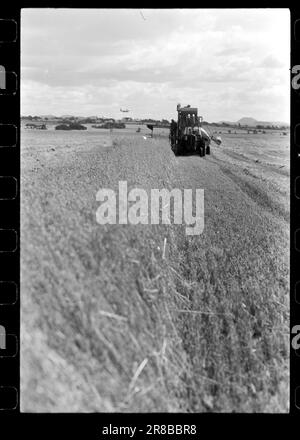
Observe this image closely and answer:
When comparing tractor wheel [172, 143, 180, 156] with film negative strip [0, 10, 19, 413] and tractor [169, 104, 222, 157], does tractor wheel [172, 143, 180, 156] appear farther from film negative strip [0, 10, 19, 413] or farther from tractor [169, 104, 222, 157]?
film negative strip [0, 10, 19, 413]

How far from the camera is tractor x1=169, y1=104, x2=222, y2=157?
5.40 meters

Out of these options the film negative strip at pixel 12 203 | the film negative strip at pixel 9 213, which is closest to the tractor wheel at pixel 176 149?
the film negative strip at pixel 12 203

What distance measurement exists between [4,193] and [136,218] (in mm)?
1167

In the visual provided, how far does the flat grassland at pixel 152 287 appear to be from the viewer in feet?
15.0

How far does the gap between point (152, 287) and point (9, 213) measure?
1.42 meters

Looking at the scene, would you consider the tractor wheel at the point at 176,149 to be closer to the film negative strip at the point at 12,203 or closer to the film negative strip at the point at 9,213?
the film negative strip at the point at 12,203

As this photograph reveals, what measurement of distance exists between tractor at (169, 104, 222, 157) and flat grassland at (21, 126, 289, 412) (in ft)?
0.29

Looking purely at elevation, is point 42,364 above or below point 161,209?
below

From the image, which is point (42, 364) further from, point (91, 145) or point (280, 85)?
point (280, 85)
